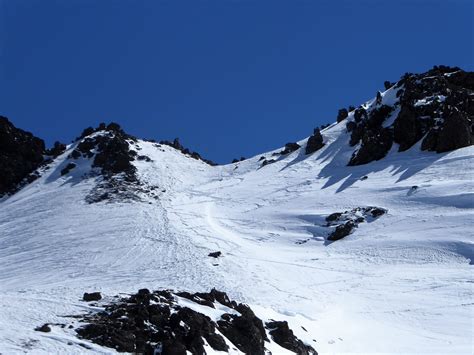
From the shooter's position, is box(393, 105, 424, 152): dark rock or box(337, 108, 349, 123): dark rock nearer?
box(393, 105, 424, 152): dark rock

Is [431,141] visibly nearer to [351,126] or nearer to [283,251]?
[351,126]

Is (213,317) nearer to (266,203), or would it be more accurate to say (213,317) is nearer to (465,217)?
(465,217)

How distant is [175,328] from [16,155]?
65300 mm

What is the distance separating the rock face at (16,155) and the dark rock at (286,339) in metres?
55.9

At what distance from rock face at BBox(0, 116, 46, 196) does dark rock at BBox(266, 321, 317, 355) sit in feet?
183

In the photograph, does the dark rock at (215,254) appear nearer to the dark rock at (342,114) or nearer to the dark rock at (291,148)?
the dark rock at (291,148)

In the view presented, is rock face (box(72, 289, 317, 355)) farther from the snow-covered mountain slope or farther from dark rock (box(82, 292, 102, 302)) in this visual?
dark rock (box(82, 292, 102, 302))

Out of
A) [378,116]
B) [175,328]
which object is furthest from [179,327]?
[378,116]

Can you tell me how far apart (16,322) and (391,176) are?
4355 cm

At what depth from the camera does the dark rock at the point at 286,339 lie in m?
26.2

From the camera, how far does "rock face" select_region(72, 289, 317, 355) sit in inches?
853

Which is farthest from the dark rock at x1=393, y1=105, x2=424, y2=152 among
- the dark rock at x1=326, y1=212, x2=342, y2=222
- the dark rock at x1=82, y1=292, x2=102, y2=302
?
the dark rock at x1=82, y1=292, x2=102, y2=302

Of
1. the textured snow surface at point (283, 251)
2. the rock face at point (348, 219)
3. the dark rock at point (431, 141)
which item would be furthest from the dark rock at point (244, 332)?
the dark rock at point (431, 141)

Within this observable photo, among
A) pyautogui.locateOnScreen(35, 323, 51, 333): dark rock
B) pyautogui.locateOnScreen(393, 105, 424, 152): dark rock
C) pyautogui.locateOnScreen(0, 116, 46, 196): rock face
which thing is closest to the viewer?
pyautogui.locateOnScreen(35, 323, 51, 333): dark rock
